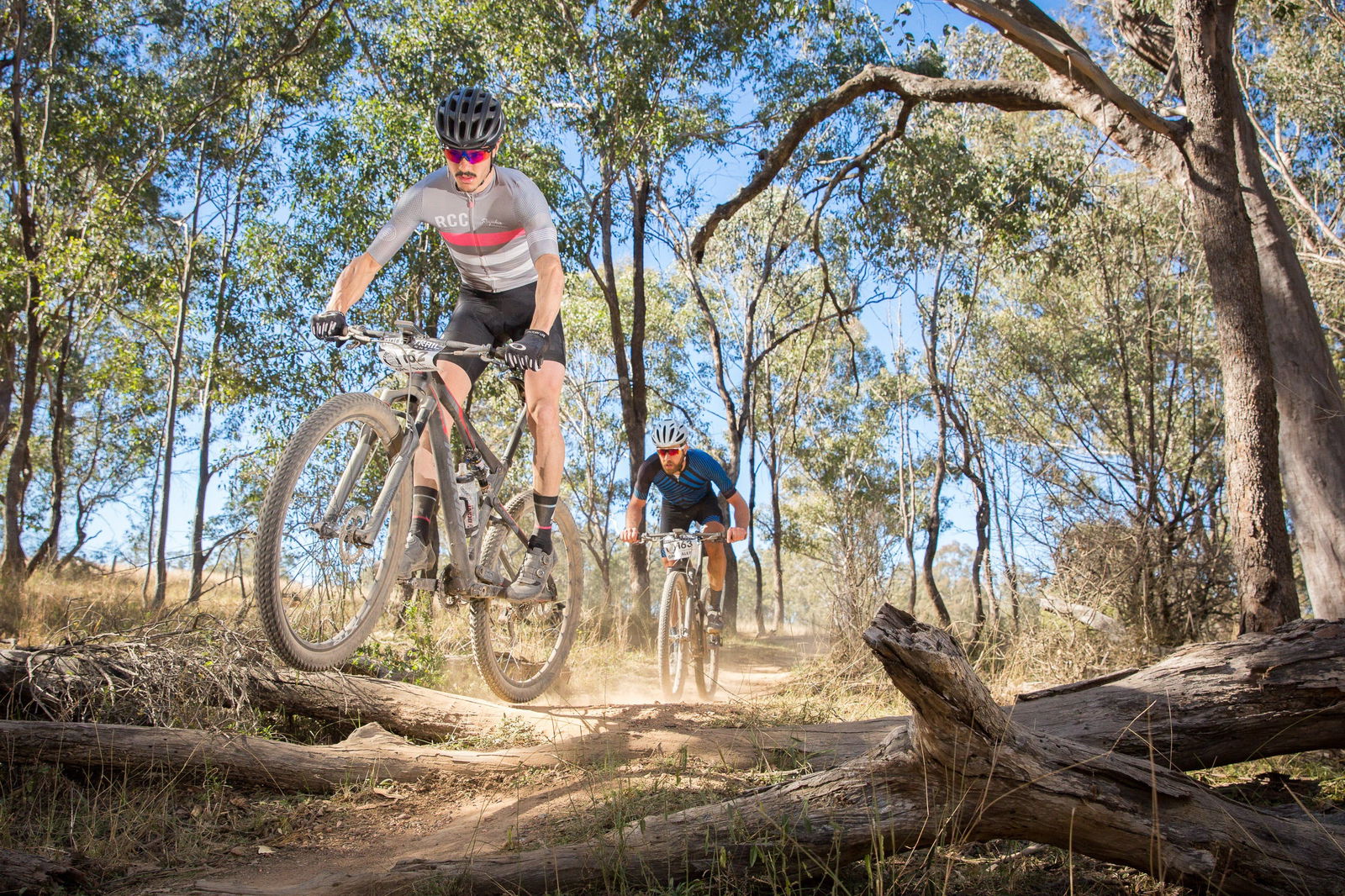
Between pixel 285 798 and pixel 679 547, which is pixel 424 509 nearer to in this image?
pixel 285 798

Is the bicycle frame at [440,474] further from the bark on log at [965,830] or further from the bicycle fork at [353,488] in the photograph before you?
the bark on log at [965,830]

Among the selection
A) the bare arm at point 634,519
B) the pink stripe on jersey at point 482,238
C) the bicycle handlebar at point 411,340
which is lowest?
the bare arm at point 634,519

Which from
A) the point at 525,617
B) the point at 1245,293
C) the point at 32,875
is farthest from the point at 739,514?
the point at 32,875

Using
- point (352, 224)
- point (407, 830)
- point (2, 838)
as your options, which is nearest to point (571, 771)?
point (407, 830)

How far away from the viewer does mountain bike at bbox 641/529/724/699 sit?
25.1 ft

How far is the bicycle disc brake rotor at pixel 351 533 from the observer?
375 cm

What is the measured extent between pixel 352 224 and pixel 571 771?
419 inches

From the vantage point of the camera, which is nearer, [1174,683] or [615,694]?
[1174,683]

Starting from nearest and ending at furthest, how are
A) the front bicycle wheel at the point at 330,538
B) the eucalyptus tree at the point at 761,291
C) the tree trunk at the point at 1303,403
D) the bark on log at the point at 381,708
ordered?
the front bicycle wheel at the point at 330,538 → the bark on log at the point at 381,708 → the tree trunk at the point at 1303,403 → the eucalyptus tree at the point at 761,291

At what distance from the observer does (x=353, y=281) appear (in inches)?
167

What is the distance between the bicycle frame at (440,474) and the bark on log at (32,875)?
1.41 meters

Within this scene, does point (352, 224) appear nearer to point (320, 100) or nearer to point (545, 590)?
point (320, 100)

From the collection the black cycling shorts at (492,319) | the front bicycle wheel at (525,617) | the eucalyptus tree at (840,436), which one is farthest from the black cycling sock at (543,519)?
the eucalyptus tree at (840,436)

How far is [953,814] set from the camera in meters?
2.62
